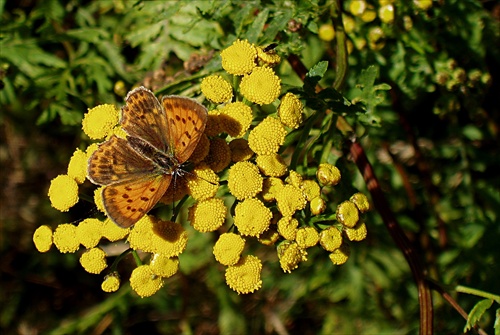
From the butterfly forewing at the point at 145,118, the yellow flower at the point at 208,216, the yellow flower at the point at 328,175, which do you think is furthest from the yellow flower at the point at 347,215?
the butterfly forewing at the point at 145,118

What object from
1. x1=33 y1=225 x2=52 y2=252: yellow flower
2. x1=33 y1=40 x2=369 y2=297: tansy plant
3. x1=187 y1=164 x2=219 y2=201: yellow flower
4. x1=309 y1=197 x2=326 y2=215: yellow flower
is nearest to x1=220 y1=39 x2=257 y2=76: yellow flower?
x1=33 y1=40 x2=369 y2=297: tansy plant

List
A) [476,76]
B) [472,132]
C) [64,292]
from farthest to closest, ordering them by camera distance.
→ [64,292] → [472,132] → [476,76]

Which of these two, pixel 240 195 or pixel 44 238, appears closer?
pixel 240 195

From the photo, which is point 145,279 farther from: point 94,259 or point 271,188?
point 271,188

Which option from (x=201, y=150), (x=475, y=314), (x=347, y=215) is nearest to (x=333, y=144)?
(x=347, y=215)

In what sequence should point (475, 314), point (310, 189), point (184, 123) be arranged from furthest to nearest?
1. point (475, 314)
2. point (310, 189)
3. point (184, 123)

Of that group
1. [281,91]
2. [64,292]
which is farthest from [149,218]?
[64,292]

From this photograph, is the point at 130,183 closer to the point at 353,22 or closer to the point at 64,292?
the point at 353,22
